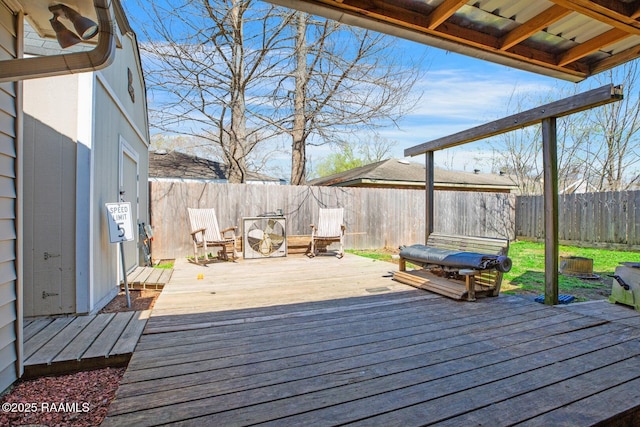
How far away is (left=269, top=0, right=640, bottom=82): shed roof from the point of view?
5.75ft

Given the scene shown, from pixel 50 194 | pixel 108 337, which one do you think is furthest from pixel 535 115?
pixel 50 194

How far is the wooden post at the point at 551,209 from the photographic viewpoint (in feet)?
10.2

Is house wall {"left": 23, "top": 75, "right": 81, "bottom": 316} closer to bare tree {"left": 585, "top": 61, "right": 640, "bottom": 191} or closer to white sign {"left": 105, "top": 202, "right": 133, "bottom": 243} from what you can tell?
white sign {"left": 105, "top": 202, "right": 133, "bottom": 243}

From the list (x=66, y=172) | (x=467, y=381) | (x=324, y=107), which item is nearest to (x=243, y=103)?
(x=324, y=107)

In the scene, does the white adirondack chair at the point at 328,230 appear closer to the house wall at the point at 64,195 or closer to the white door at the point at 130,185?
the white door at the point at 130,185

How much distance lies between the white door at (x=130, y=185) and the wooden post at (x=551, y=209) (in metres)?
4.94

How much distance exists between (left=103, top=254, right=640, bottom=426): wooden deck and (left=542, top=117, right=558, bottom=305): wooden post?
0.75 ft

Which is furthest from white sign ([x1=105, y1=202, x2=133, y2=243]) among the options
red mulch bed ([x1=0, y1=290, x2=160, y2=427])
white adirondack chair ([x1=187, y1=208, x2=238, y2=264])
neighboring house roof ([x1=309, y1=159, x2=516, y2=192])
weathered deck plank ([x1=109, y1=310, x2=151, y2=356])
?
neighboring house roof ([x1=309, y1=159, x2=516, y2=192])

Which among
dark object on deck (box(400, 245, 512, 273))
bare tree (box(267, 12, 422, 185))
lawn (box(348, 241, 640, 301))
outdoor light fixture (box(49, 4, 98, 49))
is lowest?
lawn (box(348, 241, 640, 301))

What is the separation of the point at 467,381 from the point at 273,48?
8.46 metres

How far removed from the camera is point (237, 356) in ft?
6.57

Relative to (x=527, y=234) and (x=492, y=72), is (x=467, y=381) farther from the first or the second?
(x=492, y=72)

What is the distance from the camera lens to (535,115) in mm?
3168

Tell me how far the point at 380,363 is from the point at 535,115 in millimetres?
2814
